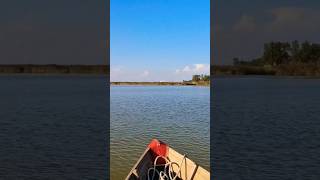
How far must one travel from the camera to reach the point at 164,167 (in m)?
9.40

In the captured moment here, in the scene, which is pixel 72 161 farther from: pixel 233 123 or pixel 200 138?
pixel 233 123

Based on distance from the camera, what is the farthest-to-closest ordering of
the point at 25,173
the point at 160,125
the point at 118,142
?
the point at 160,125
the point at 118,142
the point at 25,173

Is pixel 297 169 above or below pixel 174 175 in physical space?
below

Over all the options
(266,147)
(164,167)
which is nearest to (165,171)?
(164,167)

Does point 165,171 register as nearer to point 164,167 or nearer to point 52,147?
point 164,167

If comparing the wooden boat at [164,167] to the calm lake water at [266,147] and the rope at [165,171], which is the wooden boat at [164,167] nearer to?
the rope at [165,171]

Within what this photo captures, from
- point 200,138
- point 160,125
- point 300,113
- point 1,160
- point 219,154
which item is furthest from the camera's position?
point 300,113

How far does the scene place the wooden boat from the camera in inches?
350

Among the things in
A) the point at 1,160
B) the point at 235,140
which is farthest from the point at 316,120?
the point at 1,160

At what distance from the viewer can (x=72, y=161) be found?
1535 centimetres

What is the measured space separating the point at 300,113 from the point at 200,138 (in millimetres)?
14155

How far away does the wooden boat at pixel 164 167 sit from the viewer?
8883mm

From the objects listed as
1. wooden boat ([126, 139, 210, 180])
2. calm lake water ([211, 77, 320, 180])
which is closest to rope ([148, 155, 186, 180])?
wooden boat ([126, 139, 210, 180])

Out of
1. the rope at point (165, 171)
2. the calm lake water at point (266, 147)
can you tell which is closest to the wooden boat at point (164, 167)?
the rope at point (165, 171)
